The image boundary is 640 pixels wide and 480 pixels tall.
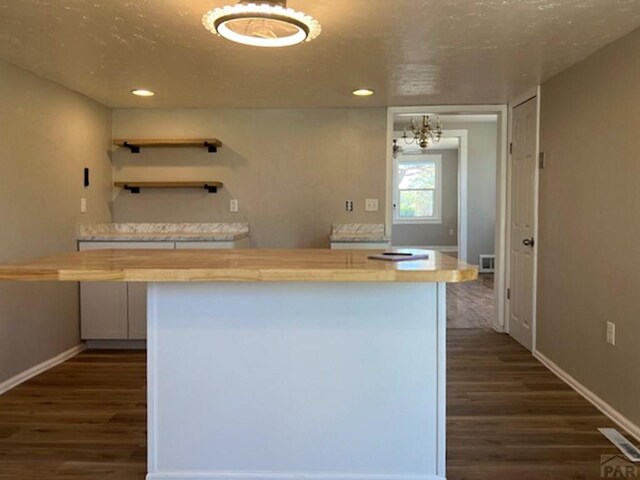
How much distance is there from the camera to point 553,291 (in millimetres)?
3385

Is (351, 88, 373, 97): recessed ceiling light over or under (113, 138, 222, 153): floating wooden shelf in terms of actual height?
over

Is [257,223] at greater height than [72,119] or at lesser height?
lesser

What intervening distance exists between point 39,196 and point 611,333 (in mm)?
3608

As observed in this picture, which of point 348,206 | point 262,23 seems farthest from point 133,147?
point 262,23

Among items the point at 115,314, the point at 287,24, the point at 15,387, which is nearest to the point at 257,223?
the point at 115,314

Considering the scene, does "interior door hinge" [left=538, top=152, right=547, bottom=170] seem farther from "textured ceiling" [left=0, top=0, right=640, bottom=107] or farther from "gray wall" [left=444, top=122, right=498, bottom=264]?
"gray wall" [left=444, top=122, right=498, bottom=264]

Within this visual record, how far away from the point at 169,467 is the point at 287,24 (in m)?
1.74

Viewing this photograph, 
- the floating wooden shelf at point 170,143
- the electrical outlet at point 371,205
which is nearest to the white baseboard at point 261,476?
the electrical outlet at point 371,205

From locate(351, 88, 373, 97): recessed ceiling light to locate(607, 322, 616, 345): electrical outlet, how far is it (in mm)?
2213

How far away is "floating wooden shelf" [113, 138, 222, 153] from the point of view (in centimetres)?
422

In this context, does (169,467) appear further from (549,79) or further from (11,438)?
(549,79)

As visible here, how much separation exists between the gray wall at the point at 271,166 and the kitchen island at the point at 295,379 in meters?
2.50

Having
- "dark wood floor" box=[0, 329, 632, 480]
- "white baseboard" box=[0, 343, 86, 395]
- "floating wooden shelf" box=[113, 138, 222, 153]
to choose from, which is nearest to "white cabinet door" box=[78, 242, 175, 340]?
"white baseboard" box=[0, 343, 86, 395]

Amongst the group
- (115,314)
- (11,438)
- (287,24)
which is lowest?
(11,438)
